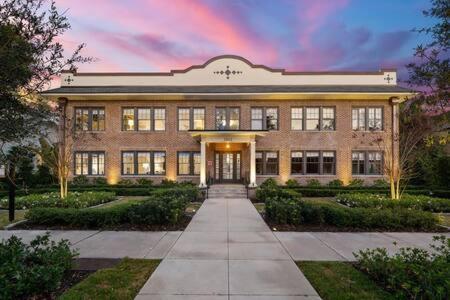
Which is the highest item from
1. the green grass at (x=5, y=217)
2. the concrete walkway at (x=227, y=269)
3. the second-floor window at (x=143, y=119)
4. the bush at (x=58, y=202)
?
the second-floor window at (x=143, y=119)

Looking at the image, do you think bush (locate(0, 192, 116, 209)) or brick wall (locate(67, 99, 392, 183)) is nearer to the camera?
bush (locate(0, 192, 116, 209))

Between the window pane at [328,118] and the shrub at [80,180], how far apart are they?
63.2 feet

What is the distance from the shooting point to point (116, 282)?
5199 mm

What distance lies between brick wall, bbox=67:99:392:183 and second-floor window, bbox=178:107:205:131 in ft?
1.18

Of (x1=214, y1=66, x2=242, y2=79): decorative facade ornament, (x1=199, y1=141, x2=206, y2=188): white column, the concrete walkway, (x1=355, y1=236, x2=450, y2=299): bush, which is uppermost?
(x1=214, y1=66, x2=242, y2=79): decorative facade ornament

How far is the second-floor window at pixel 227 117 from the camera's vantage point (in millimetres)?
22844

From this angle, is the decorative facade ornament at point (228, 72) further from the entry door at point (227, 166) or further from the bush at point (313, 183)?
the bush at point (313, 183)

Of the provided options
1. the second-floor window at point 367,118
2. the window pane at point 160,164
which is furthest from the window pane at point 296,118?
the window pane at point 160,164

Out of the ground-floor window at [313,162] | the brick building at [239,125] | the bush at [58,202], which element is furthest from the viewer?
the ground-floor window at [313,162]

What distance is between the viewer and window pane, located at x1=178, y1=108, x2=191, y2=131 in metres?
23.0

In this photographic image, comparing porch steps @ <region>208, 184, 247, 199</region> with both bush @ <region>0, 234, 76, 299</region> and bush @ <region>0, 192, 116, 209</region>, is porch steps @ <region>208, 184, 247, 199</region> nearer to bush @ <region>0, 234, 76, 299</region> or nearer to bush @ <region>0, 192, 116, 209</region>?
bush @ <region>0, 192, 116, 209</region>

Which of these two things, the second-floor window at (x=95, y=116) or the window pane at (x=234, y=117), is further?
the second-floor window at (x=95, y=116)

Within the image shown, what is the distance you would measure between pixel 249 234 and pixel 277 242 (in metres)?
1.15

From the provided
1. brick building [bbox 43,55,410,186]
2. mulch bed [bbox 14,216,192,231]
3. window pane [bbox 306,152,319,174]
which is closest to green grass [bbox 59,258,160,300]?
mulch bed [bbox 14,216,192,231]
